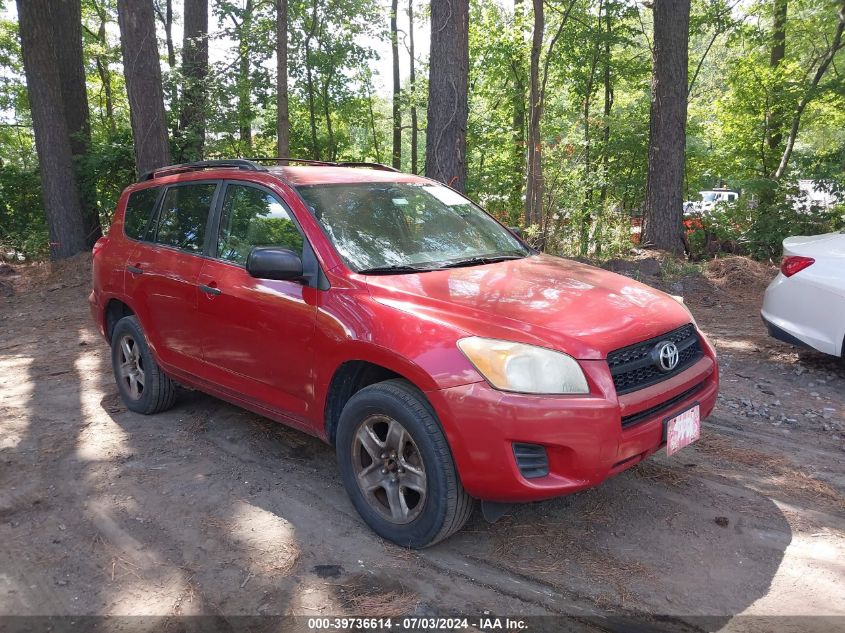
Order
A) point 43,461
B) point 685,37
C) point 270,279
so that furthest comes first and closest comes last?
point 685,37 → point 43,461 → point 270,279

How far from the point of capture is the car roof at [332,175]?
3.95 metres

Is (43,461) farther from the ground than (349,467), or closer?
closer

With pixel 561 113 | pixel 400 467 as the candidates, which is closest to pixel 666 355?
pixel 400 467

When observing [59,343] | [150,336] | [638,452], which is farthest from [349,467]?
[59,343]

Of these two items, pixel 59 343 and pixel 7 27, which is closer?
pixel 59 343

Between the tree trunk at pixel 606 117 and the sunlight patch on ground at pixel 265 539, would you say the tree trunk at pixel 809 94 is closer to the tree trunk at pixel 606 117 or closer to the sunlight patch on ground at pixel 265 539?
the tree trunk at pixel 606 117

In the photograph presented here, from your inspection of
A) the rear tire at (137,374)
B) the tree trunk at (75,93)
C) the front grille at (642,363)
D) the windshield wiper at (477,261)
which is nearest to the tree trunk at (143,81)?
Result: the tree trunk at (75,93)

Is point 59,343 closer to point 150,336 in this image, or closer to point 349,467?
point 150,336

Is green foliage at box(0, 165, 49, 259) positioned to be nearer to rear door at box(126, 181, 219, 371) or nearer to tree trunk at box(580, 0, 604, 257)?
rear door at box(126, 181, 219, 371)

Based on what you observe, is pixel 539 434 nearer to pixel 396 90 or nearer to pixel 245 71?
pixel 245 71

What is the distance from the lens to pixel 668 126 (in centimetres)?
1074

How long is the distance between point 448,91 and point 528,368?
6.12 meters

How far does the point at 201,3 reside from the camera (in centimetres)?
1419

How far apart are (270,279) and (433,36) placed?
563 cm
